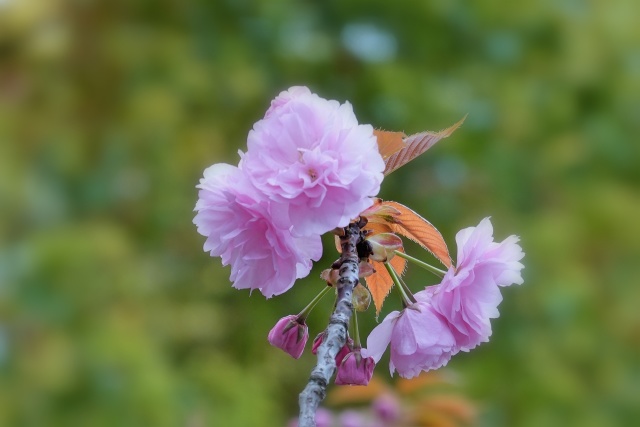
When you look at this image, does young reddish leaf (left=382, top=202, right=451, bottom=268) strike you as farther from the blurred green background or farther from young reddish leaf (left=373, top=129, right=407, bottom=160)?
the blurred green background

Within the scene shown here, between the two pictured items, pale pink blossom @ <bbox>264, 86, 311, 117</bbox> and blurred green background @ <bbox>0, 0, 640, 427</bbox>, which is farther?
blurred green background @ <bbox>0, 0, 640, 427</bbox>

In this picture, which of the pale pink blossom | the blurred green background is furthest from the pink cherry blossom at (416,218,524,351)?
the blurred green background

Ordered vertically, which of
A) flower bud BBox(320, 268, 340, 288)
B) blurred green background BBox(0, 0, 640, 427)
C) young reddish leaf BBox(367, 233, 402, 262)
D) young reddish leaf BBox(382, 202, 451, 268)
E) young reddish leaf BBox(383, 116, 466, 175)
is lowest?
flower bud BBox(320, 268, 340, 288)

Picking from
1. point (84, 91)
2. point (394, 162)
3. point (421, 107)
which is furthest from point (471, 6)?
point (394, 162)

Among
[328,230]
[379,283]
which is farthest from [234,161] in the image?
[328,230]

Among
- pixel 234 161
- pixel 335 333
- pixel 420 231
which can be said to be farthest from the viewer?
pixel 234 161

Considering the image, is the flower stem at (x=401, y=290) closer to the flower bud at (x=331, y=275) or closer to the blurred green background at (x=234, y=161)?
the flower bud at (x=331, y=275)

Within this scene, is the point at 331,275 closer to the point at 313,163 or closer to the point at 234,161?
the point at 313,163

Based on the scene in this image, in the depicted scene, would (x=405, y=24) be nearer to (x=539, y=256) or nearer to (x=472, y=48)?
(x=472, y=48)
